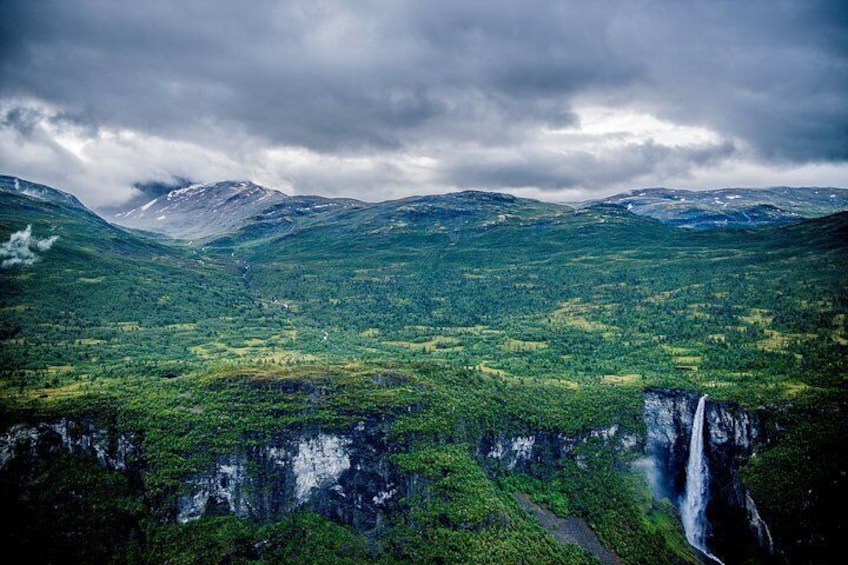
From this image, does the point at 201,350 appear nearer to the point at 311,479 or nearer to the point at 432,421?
the point at 311,479

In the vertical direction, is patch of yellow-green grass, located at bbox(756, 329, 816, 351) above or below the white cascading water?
above

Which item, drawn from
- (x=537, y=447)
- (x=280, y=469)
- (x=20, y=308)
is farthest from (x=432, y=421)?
(x=20, y=308)

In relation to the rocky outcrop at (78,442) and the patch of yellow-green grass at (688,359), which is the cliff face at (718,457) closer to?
the patch of yellow-green grass at (688,359)

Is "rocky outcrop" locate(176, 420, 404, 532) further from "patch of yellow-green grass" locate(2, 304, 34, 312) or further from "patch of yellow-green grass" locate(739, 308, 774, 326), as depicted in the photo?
"patch of yellow-green grass" locate(2, 304, 34, 312)

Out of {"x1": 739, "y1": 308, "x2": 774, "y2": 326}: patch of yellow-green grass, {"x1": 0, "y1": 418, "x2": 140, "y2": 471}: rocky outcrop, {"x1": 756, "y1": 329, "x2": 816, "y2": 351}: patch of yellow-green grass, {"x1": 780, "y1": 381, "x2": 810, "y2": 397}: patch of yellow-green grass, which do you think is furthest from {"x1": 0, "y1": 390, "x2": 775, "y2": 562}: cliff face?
{"x1": 739, "y1": 308, "x2": 774, "y2": 326}: patch of yellow-green grass

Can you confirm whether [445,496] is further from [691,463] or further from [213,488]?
[691,463]

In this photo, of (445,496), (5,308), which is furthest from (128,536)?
(5,308)

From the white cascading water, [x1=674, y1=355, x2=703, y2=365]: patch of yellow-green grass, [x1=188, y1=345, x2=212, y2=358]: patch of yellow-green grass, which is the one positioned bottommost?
the white cascading water
